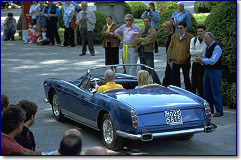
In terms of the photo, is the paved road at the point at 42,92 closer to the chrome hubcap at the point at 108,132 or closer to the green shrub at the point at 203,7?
the chrome hubcap at the point at 108,132

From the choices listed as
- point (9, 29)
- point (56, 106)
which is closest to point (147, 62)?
point (56, 106)

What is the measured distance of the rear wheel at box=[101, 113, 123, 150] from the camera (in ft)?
30.1

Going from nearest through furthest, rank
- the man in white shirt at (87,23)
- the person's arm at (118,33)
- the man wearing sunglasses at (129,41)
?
the man wearing sunglasses at (129,41) → the person's arm at (118,33) → the man in white shirt at (87,23)

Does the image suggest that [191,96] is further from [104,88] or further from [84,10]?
[84,10]

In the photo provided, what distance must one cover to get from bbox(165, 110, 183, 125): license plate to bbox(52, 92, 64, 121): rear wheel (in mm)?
3264

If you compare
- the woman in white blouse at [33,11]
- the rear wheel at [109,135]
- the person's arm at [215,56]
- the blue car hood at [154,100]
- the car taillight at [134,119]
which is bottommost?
the rear wheel at [109,135]

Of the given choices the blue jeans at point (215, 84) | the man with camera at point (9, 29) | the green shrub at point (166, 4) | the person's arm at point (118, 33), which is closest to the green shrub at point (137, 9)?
the green shrub at point (166, 4)

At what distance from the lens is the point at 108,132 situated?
9445 millimetres

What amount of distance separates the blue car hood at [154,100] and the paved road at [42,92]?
2.47 feet

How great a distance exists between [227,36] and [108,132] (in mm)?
4306

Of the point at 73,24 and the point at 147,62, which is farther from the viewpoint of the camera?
the point at 73,24

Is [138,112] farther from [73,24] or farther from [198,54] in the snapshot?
[73,24]

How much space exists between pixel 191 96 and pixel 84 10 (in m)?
11.8

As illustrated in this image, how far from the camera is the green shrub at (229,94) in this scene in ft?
40.6
